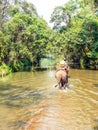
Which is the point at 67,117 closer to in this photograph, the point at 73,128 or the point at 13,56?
the point at 73,128

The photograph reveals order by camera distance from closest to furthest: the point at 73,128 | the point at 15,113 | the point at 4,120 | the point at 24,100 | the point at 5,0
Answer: the point at 73,128
the point at 4,120
the point at 15,113
the point at 24,100
the point at 5,0

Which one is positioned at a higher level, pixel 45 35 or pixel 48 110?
pixel 45 35

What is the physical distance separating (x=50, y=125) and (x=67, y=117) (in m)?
1.30

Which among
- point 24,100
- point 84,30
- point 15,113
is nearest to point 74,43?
point 84,30

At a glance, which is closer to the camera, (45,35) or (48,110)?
(48,110)

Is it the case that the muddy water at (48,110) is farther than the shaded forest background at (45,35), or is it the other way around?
the shaded forest background at (45,35)

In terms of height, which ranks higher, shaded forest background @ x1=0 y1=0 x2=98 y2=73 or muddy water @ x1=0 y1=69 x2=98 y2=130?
shaded forest background @ x1=0 y1=0 x2=98 y2=73

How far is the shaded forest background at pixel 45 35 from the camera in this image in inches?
1335

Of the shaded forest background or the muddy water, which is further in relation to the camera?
the shaded forest background

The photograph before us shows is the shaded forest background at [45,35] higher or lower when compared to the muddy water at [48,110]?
higher

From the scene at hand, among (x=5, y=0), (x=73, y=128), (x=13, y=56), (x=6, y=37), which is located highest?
(x=5, y=0)

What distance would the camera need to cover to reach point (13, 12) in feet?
116

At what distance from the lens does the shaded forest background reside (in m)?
33.9

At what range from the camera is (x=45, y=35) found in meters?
34.9
